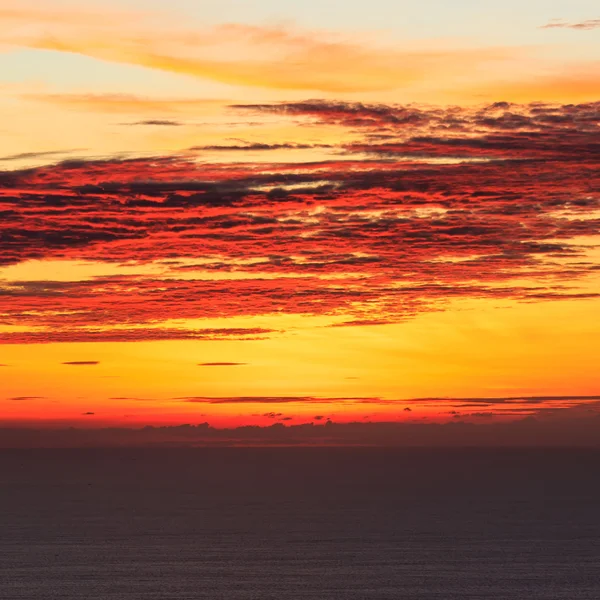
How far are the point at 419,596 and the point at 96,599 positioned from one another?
33285 mm

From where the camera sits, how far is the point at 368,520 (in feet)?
595

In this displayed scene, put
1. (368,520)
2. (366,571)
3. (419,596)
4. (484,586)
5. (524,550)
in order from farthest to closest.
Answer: (368,520) → (524,550) → (366,571) → (484,586) → (419,596)

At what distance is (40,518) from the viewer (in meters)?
187

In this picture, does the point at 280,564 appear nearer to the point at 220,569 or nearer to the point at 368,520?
the point at 220,569

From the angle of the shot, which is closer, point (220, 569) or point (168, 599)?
point (168, 599)

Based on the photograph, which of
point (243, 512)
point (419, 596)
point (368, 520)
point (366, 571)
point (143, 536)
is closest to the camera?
point (419, 596)

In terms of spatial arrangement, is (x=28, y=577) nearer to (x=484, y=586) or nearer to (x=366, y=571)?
(x=366, y=571)

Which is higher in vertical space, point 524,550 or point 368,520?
point 524,550

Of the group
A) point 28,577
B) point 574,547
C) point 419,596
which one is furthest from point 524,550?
point 28,577

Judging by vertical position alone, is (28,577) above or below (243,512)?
above

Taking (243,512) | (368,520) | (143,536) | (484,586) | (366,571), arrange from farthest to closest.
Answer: (243,512) → (368,520) → (143,536) → (366,571) → (484,586)

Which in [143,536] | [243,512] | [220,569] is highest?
[220,569]

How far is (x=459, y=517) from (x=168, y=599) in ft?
303

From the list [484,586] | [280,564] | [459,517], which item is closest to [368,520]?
[459,517]
